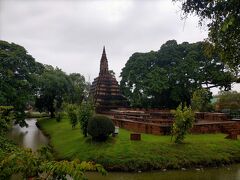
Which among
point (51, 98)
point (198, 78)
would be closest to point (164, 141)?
point (198, 78)

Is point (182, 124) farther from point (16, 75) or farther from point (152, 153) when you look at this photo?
point (16, 75)

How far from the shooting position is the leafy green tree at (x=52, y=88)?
40.8 m

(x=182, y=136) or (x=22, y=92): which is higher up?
(x=22, y=92)

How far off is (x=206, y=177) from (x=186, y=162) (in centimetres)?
195

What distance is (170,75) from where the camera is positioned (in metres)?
38.7

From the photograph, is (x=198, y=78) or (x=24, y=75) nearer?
(x=24, y=75)

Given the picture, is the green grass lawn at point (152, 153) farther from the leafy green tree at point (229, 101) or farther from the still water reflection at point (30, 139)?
the leafy green tree at point (229, 101)

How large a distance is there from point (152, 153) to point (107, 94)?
26117 mm

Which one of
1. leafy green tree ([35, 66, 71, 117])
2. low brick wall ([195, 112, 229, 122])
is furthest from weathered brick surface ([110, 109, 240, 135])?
leafy green tree ([35, 66, 71, 117])

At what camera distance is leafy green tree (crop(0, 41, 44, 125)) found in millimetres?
27375

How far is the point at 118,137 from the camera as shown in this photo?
68.2 feet

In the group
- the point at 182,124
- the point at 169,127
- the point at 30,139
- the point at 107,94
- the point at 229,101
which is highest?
the point at 107,94

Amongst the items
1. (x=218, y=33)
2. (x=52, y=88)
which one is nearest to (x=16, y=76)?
(x=52, y=88)

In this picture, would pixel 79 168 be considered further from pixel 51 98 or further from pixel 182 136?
pixel 51 98
